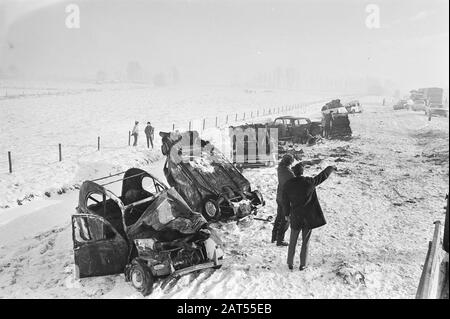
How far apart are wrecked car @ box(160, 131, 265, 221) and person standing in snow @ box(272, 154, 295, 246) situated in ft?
3.90

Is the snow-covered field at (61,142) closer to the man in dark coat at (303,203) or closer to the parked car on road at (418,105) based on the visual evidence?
the man in dark coat at (303,203)

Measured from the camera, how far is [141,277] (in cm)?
533

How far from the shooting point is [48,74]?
9644 cm

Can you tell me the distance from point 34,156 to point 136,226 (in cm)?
1267

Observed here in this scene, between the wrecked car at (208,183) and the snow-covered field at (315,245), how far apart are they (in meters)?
0.39

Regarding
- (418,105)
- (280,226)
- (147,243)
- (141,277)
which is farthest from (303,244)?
(418,105)

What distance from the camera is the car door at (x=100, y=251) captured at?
19.0 feet

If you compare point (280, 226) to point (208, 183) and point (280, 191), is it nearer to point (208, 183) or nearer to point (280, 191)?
point (280, 191)

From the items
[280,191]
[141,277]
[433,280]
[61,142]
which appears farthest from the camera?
[61,142]

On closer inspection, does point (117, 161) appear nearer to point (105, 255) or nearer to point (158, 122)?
point (105, 255)

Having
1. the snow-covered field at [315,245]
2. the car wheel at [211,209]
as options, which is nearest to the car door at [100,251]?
the snow-covered field at [315,245]

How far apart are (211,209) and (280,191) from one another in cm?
184

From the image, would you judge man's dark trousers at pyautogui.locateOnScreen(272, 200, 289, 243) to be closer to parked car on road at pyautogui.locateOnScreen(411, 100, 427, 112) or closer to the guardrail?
the guardrail
